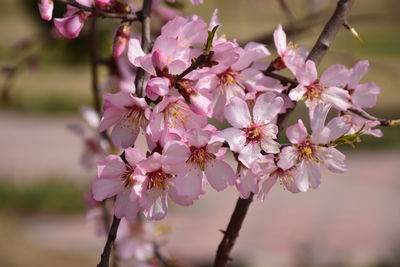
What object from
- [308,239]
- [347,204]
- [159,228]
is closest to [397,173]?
[347,204]

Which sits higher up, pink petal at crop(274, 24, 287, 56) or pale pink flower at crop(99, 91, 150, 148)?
pink petal at crop(274, 24, 287, 56)

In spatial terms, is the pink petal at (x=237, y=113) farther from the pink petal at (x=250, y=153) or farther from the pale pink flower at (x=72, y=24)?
the pale pink flower at (x=72, y=24)

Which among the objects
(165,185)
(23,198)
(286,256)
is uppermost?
Result: (23,198)

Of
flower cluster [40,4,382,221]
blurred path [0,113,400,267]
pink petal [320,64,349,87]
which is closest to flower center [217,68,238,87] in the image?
flower cluster [40,4,382,221]

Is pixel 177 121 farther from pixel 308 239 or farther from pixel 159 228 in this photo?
pixel 308 239

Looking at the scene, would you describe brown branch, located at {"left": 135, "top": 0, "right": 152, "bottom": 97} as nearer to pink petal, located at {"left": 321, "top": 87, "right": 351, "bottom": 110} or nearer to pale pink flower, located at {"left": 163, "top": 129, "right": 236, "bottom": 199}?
pale pink flower, located at {"left": 163, "top": 129, "right": 236, "bottom": 199}
